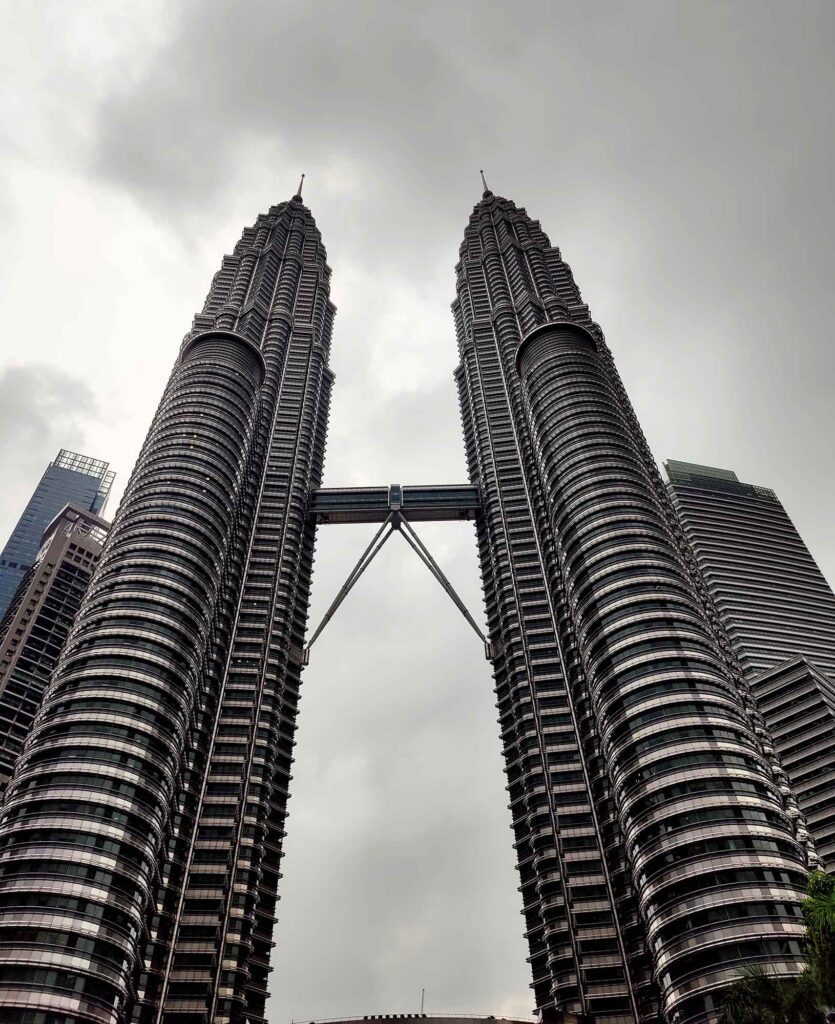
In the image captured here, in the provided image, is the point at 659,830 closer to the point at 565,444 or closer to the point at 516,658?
the point at 516,658

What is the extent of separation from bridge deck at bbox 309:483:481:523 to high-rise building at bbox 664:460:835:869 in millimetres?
60035

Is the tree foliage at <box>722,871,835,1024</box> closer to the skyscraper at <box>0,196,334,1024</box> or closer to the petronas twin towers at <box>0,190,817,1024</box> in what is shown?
the petronas twin towers at <box>0,190,817,1024</box>

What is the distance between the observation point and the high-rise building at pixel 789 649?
13375 cm

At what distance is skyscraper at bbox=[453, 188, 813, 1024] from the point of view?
78312 millimetres

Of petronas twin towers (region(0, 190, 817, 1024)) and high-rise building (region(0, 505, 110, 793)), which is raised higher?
high-rise building (region(0, 505, 110, 793))

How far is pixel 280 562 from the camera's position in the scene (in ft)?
474

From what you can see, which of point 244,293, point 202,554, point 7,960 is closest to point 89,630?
point 202,554

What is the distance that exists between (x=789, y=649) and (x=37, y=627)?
14572 cm

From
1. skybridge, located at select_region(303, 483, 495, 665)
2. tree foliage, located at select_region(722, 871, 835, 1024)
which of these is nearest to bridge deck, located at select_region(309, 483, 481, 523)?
skybridge, located at select_region(303, 483, 495, 665)

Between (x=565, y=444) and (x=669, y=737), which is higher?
(x=565, y=444)

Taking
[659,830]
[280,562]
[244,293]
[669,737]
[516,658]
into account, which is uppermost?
[244,293]

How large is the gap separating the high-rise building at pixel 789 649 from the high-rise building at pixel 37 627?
399 ft

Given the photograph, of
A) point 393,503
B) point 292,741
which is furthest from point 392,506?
point 292,741

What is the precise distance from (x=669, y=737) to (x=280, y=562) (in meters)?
74.3
